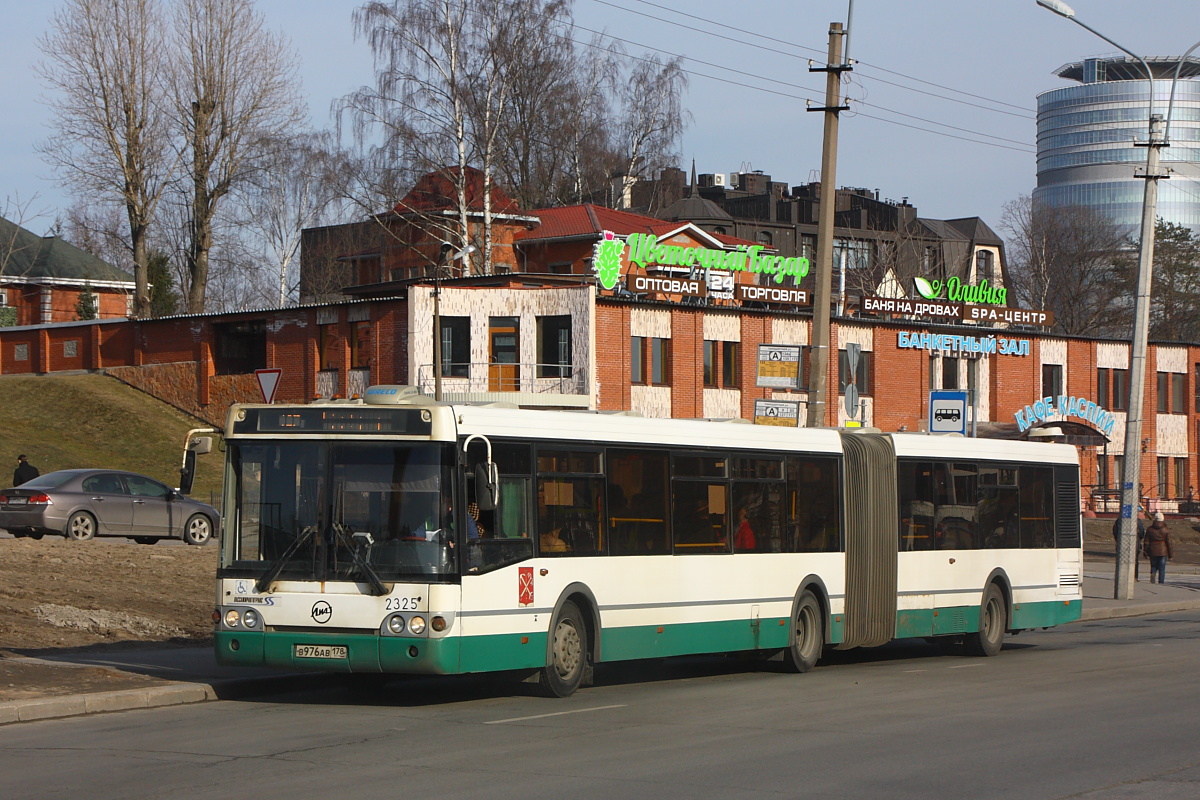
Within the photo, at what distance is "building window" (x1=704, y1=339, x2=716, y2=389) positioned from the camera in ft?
174

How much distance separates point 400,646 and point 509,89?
44716 mm

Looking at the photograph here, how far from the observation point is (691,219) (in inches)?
3637

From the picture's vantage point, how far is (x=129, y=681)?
1347 centimetres

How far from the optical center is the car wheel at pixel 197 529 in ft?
93.0

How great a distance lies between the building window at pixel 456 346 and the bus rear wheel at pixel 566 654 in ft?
120

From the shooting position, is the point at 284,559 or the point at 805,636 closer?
the point at 284,559

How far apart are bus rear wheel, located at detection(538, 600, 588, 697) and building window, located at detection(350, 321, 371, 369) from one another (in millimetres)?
37989

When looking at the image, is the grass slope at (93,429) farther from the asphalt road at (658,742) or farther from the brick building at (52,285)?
the asphalt road at (658,742)

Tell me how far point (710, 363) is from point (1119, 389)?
2326 centimetres

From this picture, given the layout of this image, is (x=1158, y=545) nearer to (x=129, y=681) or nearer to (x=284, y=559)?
(x=284, y=559)

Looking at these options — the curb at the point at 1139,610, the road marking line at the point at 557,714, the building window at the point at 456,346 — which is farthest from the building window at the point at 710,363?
the road marking line at the point at 557,714

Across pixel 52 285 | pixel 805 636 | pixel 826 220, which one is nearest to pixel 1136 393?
pixel 826 220

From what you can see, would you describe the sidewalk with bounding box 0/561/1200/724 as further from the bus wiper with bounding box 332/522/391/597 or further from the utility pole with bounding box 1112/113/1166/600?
the utility pole with bounding box 1112/113/1166/600

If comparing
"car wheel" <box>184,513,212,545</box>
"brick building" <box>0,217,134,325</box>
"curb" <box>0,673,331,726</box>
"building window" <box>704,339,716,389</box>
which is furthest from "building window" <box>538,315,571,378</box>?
"curb" <box>0,673,331,726</box>
